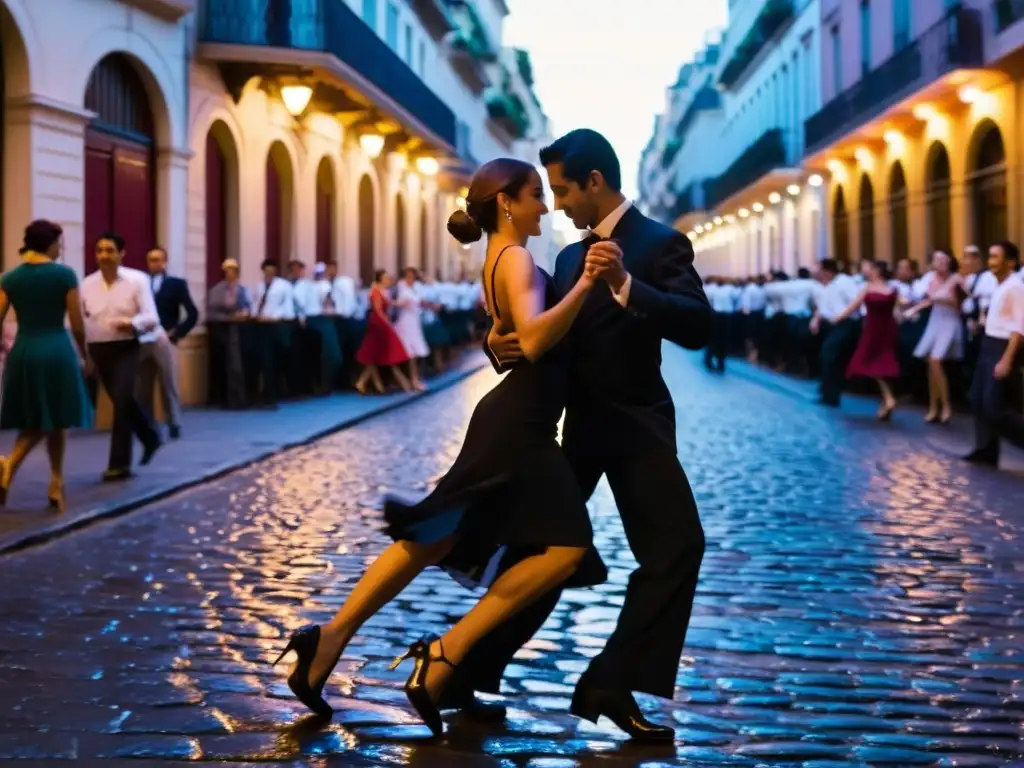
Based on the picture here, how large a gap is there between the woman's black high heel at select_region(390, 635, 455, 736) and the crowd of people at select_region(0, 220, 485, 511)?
18.1 ft

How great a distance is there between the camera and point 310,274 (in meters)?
26.3

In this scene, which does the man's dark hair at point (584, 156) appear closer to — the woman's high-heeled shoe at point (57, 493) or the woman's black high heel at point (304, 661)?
the woman's black high heel at point (304, 661)

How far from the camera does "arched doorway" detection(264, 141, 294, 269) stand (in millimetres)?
25031

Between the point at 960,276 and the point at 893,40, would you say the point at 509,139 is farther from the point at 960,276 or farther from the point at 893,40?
the point at 960,276

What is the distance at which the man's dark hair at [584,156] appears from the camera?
15.4 feet

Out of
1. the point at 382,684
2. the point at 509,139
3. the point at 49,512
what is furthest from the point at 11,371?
the point at 509,139

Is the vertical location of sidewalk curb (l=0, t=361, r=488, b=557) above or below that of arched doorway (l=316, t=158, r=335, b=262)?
below

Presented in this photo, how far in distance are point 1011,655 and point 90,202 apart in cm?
1342

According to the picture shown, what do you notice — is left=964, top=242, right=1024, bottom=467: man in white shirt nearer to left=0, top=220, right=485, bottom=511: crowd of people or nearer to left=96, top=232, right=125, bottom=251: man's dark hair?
left=0, top=220, right=485, bottom=511: crowd of people

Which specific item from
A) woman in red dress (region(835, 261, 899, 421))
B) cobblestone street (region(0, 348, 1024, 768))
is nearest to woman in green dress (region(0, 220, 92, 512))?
cobblestone street (region(0, 348, 1024, 768))

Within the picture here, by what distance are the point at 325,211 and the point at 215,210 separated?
7.16 metres

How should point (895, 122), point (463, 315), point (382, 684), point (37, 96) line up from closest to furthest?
point (382, 684), point (37, 96), point (895, 122), point (463, 315)

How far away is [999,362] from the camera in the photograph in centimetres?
1201

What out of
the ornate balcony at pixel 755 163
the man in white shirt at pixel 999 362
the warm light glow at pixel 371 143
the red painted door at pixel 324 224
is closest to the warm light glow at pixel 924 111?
the warm light glow at pixel 371 143
